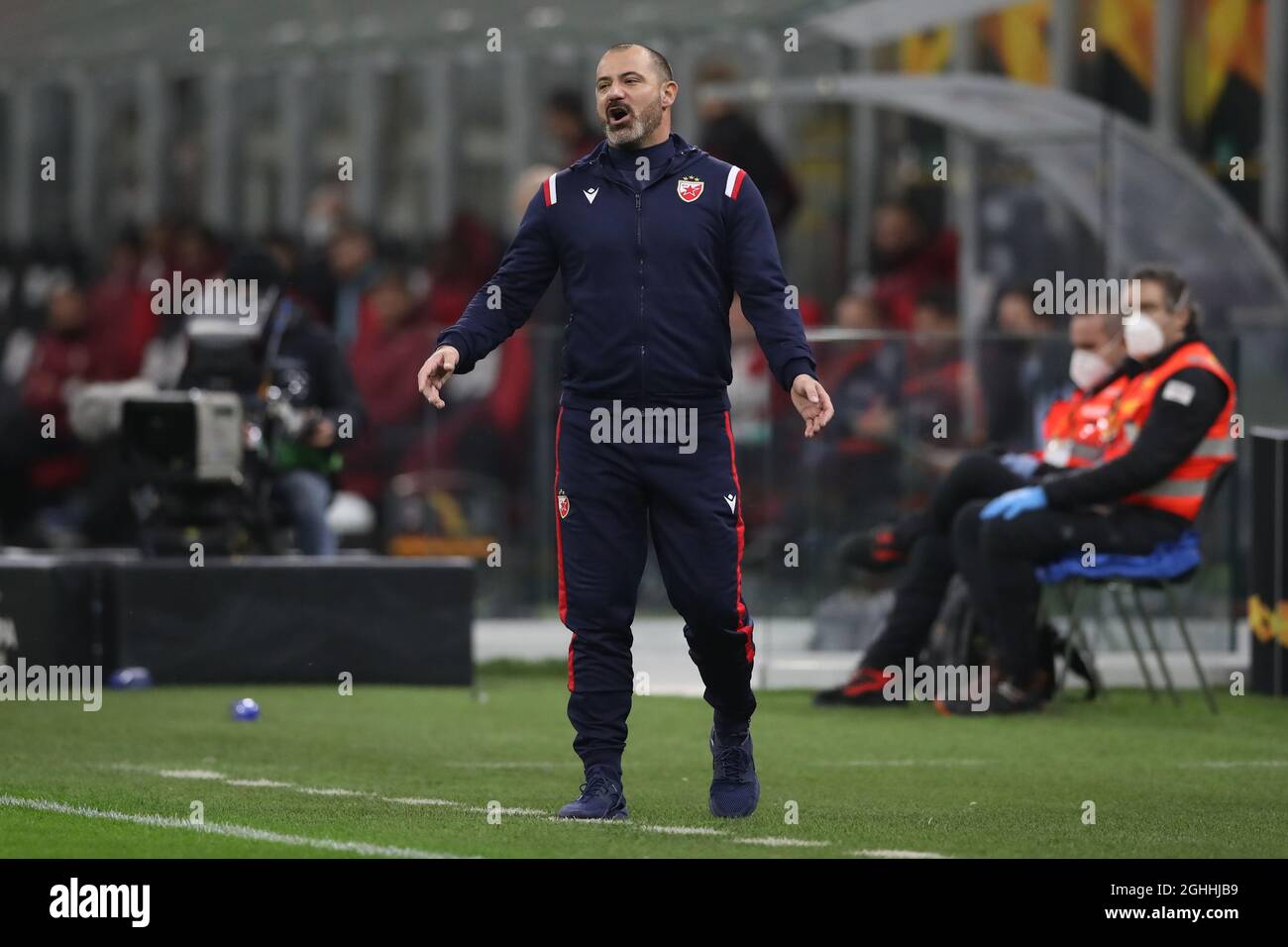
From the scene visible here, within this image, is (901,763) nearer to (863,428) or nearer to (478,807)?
(478,807)

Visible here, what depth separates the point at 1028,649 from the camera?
11430mm

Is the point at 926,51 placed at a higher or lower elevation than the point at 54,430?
higher

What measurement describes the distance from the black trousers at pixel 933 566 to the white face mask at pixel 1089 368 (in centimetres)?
48

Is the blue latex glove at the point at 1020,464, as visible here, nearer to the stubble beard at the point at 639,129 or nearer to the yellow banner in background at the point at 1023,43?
the stubble beard at the point at 639,129

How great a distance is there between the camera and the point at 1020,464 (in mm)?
12047

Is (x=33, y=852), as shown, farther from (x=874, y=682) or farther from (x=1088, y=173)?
(x=1088, y=173)

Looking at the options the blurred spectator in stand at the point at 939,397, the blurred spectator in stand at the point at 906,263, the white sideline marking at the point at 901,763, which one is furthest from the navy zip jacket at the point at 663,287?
the blurred spectator in stand at the point at 906,263

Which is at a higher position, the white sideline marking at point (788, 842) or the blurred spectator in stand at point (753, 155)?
the blurred spectator in stand at point (753, 155)

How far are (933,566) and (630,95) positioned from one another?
14.9 feet

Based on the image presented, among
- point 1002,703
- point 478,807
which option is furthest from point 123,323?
point 478,807

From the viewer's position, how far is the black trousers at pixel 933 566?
1181 centimetres

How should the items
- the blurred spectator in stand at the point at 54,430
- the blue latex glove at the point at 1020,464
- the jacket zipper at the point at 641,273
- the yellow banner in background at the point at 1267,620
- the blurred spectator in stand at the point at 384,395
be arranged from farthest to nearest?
the blurred spectator in stand at the point at 54,430
the blurred spectator in stand at the point at 384,395
the yellow banner in background at the point at 1267,620
the blue latex glove at the point at 1020,464
the jacket zipper at the point at 641,273

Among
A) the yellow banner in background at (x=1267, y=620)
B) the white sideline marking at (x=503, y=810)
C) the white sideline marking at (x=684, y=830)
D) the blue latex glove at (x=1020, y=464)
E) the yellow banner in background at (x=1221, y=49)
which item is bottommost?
the white sideline marking at (x=684, y=830)

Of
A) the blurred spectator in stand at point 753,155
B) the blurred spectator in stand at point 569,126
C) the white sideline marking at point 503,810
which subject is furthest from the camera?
the blurred spectator in stand at point 569,126
